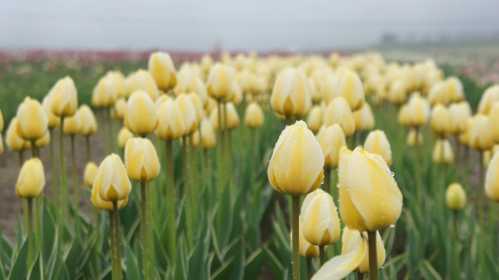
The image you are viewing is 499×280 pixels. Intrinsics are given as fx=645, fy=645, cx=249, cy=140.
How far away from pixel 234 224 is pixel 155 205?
14.8 inches

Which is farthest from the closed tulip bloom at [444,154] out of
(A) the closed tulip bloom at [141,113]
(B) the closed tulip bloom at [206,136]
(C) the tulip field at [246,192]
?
(A) the closed tulip bloom at [141,113]

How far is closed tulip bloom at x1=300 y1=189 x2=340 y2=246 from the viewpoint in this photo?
1475mm

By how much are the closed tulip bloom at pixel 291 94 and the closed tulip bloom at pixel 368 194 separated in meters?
0.98

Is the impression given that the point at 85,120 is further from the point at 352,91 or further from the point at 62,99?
the point at 352,91

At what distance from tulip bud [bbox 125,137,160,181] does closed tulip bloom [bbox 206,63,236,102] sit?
1.05 metres

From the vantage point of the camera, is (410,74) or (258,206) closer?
(258,206)

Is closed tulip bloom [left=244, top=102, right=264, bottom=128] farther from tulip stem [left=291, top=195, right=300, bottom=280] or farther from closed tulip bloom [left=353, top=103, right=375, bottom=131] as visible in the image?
tulip stem [left=291, top=195, right=300, bottom=280]

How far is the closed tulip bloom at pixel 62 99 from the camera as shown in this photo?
2.47 meters

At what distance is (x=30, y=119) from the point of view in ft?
7.48

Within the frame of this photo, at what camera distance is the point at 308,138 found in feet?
4.33

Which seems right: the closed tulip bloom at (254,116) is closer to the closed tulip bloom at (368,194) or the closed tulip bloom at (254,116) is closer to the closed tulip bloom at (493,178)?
the closed tulip bloom at (493,178)

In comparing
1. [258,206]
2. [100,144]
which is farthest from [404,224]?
[100,144]

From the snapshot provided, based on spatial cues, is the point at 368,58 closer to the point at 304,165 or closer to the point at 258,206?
the point at 258,206

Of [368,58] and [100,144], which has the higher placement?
[368,58]
